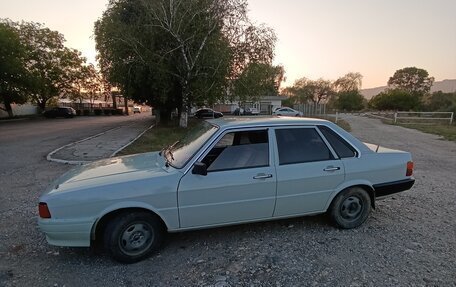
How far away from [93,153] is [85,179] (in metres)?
6.78

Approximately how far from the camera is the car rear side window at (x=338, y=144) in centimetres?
378

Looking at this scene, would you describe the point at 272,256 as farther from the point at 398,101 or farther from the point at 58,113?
the point at 398,101

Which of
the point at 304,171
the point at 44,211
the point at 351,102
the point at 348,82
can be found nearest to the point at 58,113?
the point at 44,211

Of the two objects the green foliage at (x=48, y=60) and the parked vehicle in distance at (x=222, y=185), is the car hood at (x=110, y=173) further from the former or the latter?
the green foliage at (x=48, y=60)

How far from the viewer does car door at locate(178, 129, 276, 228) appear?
3178 millimetres

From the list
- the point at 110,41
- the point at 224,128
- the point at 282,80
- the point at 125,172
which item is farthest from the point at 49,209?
the point at 282,80

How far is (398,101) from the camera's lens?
51.4 meters

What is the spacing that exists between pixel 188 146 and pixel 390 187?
2.92 meters

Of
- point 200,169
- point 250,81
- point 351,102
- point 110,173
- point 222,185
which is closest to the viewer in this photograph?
point 200,169

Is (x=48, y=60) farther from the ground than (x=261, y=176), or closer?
farther from the ground

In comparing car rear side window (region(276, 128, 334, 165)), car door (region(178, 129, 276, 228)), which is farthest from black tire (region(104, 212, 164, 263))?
car rear side window (region(276, 128, 334, 165))

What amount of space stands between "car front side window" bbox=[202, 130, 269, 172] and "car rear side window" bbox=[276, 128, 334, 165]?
8.7 inches

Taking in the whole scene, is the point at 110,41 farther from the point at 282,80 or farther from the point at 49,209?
the point at 282,80

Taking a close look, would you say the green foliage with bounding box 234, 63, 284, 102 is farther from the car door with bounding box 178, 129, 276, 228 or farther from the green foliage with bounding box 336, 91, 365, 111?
the green foliage with bounding box 336, 91, 365, 111
